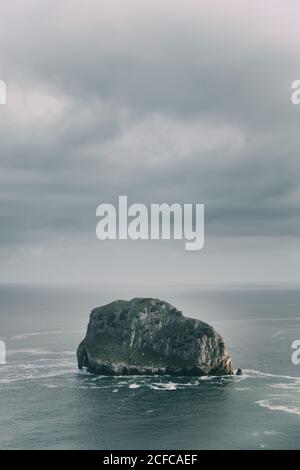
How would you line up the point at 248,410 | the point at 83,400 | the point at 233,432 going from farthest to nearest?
the point at 83,400 < the point at 248,410 < the point at 233,432

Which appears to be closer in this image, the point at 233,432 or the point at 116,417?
the point at 233,432

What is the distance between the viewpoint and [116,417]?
6777 inches

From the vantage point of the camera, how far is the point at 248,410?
178000 mm

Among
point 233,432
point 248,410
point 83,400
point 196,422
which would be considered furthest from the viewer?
point 83,400

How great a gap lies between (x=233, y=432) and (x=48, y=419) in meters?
61.0
